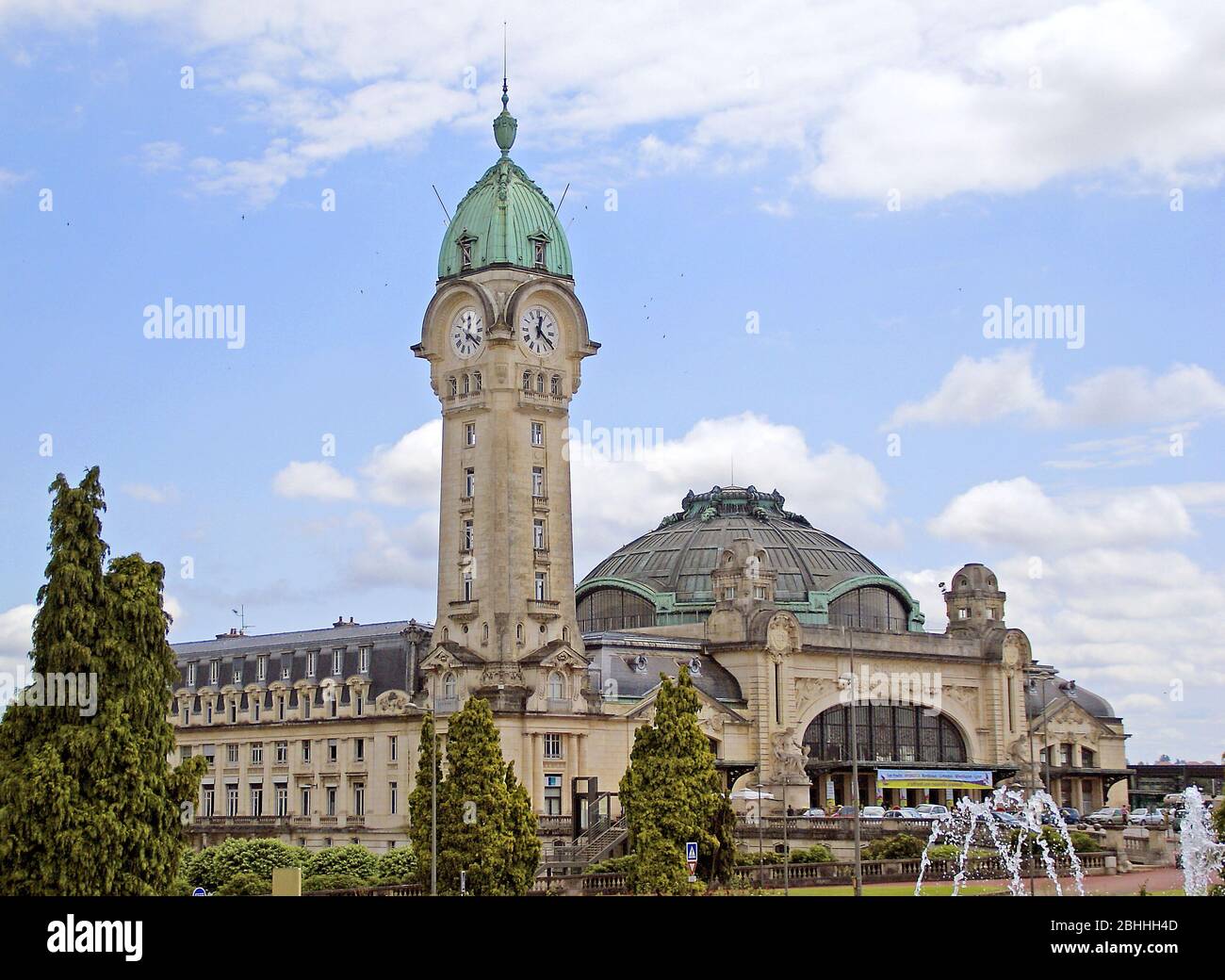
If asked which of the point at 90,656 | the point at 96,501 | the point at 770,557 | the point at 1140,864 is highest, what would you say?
the point at 770,557

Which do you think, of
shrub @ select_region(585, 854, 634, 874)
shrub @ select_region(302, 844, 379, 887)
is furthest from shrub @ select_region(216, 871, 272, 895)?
shrub @ select_region(585, 854, 634, 874)

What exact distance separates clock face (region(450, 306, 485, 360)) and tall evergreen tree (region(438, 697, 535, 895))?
31870 mm

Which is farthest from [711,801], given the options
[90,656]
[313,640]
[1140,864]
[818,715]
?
[313,640]

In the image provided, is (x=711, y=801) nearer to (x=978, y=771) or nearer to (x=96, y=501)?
(x=96, y=501)

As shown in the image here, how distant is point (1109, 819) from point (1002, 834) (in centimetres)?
1841

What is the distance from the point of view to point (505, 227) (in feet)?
339

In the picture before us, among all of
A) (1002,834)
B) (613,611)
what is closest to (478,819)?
(1002,834)

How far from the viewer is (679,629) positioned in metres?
116

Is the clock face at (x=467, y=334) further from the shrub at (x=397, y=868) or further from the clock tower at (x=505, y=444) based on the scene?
the shrub at (x=397, y=868)

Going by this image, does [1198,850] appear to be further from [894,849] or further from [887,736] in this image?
[887,736]

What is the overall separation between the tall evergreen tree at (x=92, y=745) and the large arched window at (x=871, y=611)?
73.7m
